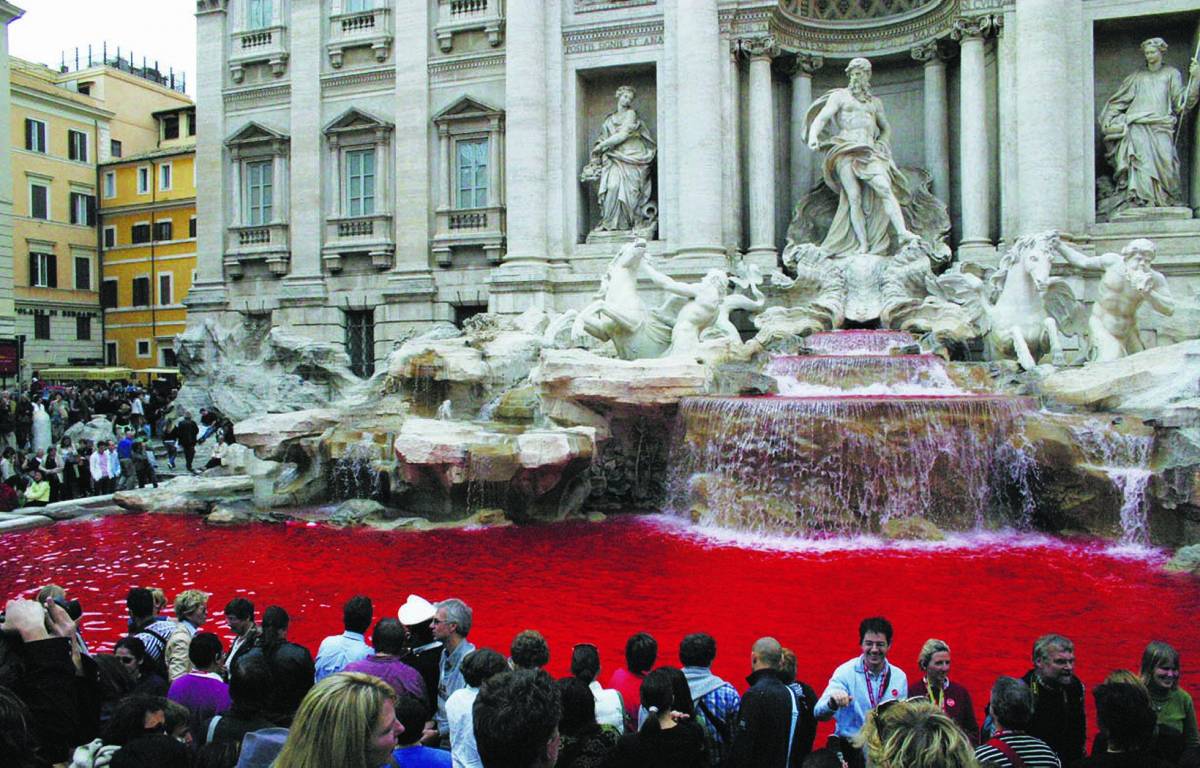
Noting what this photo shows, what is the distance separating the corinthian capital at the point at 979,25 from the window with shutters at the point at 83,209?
116 feet

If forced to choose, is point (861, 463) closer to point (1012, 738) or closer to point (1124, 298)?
point (1124, 298)

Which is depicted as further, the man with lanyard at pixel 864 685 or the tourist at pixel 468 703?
the man with lanyard at pixel 864 685

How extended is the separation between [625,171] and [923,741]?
1865 centimetres

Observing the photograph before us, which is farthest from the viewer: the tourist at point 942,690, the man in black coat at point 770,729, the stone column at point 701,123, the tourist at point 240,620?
the stone column at point 701,123

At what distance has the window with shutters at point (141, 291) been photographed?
1575 inches

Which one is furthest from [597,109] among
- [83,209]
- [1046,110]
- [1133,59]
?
[83,209]

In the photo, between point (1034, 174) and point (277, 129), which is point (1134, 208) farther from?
point (277, 129)

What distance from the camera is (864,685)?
4355mm

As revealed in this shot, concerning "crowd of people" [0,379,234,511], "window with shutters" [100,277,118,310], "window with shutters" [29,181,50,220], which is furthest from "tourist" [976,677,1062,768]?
"window with shutters" [100,277,118,310]

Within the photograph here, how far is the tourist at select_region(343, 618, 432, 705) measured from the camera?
4.17 m

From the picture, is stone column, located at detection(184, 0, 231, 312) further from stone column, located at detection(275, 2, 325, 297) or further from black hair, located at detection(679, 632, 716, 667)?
black hair, located at detection(679, 632, 716, 667)

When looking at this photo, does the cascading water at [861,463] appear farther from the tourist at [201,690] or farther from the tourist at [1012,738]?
the tourist at [201,690]

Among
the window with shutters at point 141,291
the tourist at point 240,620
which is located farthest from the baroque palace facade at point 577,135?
the window with shutters at point 141,291

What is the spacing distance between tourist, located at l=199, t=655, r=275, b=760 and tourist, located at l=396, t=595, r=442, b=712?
3.37 ft
